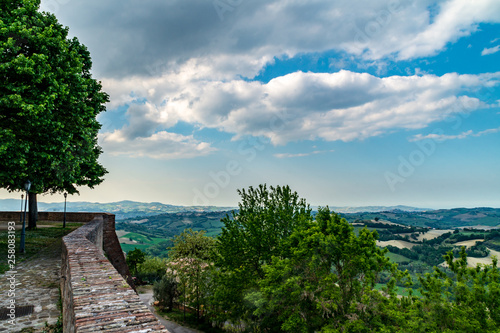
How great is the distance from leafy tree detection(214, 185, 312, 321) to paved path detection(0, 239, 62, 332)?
12.1m

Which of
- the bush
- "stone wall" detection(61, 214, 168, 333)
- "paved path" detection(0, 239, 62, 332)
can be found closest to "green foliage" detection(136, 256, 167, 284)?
the bush

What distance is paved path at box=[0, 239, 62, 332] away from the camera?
7059 mm

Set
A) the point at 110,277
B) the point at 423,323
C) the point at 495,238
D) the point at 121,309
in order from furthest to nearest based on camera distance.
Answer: the point at 495,238 → the point at 423,323 → the point at 110,277 → the point at 121,309

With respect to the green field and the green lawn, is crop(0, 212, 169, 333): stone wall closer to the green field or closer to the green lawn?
the green field

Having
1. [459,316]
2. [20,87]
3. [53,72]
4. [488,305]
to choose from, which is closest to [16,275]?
[20,87]

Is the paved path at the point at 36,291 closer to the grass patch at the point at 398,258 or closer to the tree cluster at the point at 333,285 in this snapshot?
the tree cluster at the point at 333,285

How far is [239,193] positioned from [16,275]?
17.6 metres

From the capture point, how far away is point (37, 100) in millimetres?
12727

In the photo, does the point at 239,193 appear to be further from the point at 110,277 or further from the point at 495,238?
the point at 495,238

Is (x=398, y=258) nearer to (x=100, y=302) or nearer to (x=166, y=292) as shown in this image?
(x=166, y=292)

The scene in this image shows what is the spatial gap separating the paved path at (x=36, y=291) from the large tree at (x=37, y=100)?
4.38 m

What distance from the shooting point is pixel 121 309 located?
4.25m

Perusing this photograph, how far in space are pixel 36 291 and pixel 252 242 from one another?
14842 mm

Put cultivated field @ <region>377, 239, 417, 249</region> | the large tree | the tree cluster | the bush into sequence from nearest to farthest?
the large tree → the tree cluster → the bush → cultivated field @ <region>377, 239, 417, 249</region>
